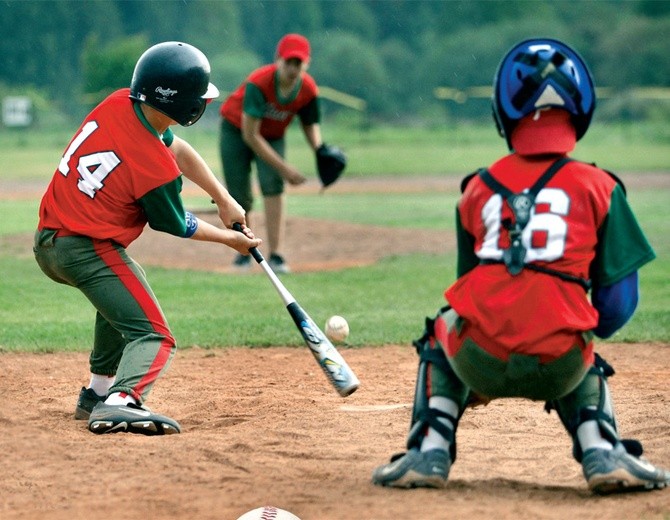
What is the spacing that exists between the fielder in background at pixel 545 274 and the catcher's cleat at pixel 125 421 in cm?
134

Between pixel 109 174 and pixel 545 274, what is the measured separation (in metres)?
2.11

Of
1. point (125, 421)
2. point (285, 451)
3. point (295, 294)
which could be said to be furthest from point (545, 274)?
point (295, 294)

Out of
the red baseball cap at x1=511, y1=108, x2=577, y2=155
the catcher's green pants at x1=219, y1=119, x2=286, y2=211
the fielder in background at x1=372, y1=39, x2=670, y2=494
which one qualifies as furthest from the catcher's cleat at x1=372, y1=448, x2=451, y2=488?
the catcher's green pants at x1=219, y1=119, x2=286, y2=211

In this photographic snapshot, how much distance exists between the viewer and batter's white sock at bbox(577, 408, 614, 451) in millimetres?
3850

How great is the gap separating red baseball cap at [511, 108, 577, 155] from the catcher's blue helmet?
0.03 m

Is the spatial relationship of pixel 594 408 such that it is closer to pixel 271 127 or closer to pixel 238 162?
pixel 271 127

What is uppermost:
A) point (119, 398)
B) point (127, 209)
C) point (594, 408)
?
point (127, 209)

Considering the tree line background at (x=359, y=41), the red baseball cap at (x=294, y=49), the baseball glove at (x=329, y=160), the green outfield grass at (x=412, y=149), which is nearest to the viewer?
the red baseball cap at (x=294, y=49)

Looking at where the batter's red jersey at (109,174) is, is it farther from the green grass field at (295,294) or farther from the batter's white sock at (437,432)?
the green grass field at (295,294)

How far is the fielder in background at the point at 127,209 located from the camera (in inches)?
194

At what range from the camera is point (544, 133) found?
150 inches

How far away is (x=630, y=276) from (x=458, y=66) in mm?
58567

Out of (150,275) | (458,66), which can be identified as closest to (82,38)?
(458,66)

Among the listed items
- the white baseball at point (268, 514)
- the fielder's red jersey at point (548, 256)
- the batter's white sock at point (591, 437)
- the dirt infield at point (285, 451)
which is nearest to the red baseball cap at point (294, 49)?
the dirt infield at point (285, 451)
